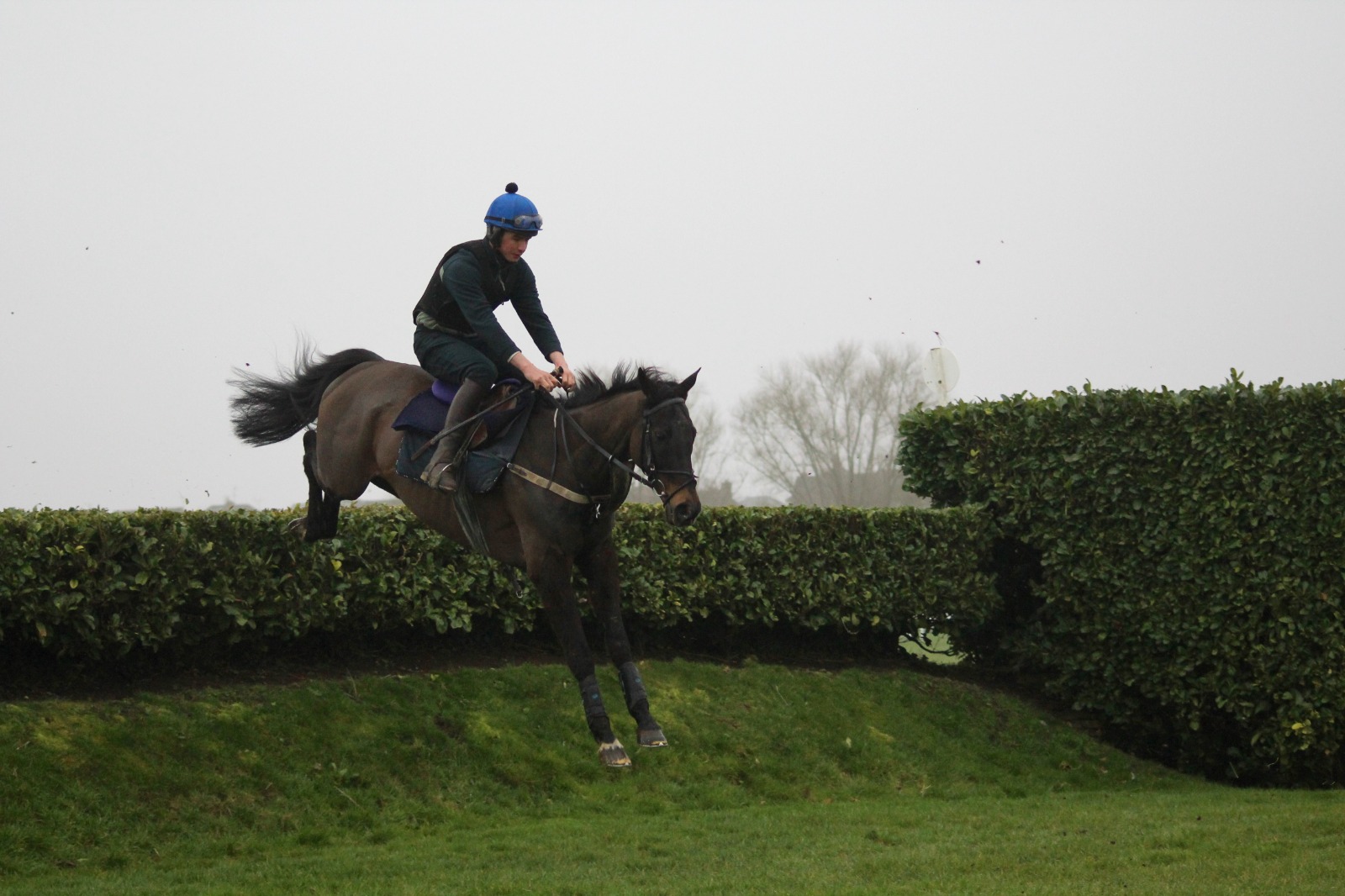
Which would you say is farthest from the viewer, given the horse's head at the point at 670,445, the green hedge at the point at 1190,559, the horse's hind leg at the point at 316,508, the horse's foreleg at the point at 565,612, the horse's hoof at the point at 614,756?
the green hedge at the point at 1190,559

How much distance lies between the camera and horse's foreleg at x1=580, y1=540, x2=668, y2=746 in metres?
6.70

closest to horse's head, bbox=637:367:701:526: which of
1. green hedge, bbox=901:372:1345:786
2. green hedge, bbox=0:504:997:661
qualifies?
green hedge, bbox=0:504:997:661

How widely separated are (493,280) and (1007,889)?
4486 mm

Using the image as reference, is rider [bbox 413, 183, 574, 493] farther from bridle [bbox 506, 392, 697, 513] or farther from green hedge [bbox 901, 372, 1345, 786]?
green hedge [bbox 901, 372, 1345, 786]

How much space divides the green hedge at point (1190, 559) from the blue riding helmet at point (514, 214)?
7536 millimetres

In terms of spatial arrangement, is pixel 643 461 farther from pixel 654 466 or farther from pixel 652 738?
pixel 652 738

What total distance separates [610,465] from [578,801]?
3892 millimetres

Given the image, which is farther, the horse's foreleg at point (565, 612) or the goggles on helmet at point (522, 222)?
the goggles on helmet at point (522, 222)

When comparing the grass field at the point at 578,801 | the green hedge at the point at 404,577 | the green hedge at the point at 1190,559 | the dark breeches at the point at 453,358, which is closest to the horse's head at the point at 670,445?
the dark breeches at the point at 453,358

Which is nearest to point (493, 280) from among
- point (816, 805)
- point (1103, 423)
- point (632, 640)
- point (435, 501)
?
point (435, 501)

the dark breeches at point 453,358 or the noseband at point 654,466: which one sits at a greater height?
the dark breeches at point 453,358

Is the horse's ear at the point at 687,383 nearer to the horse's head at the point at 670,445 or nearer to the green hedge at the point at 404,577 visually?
the horse's head at the point at 670,445

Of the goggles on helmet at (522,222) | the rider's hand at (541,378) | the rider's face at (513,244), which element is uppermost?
the goggles on helmet at (522,222)

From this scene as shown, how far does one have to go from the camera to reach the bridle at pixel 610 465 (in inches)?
255
